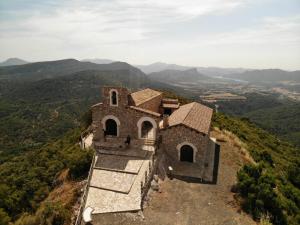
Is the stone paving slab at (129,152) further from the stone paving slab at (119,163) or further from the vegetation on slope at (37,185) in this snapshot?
the vegetation on slope at (37,185)

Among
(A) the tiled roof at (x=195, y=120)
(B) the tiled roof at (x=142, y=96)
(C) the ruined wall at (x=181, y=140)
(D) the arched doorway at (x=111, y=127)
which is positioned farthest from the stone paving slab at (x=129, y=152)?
(B) the tiled roof at (x=142, y=96)

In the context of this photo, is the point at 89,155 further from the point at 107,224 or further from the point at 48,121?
the point at 48,121

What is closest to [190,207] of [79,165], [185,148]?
[185,148]

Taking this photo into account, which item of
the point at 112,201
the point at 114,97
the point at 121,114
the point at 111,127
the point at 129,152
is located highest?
the point at 114,97

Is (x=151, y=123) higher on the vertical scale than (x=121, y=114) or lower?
lower

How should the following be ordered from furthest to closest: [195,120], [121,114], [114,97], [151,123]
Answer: [195,120] < [121,114] < [114,97] < [151,123]

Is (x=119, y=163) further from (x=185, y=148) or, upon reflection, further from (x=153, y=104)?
(x=153, y=104)

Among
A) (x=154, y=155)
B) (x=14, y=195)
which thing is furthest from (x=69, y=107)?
(x=154, y=155)

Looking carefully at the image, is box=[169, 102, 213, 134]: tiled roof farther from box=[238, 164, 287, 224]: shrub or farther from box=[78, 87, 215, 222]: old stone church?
box=[238, 164, 287, 224]: shrub
